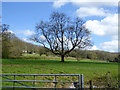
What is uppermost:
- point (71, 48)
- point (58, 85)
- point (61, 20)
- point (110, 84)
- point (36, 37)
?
point (61, 20)

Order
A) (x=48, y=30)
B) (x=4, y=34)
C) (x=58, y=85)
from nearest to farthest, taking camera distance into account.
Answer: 1. (x=58, y=85)
2. (x=48, y=30)
3. (x=4, y=34)

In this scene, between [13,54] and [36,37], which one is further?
[13,54]

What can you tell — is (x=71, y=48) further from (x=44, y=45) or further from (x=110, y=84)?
(x=110, y=84)

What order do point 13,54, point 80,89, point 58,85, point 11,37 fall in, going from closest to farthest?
point 80,89, point 58,85, point 11,37, point 13,54

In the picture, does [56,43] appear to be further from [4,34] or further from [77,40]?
[4,34]

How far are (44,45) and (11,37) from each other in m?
12.9

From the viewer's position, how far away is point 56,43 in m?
34.7

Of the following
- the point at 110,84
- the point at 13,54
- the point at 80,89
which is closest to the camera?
the point at 80,89

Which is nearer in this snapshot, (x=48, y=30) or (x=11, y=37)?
(x=48, y=30)

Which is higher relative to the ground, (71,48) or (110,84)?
(71,48)

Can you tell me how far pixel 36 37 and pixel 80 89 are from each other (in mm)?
28566

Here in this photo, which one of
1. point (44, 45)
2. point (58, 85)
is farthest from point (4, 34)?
point (58, 85)

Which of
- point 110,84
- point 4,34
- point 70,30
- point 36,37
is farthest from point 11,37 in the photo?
point 110,84

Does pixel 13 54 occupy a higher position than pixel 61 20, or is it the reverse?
pixel 61 20
